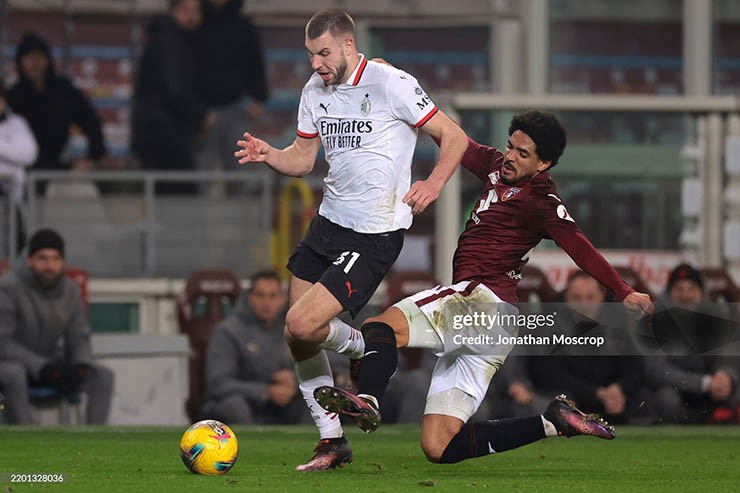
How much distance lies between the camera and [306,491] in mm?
7074

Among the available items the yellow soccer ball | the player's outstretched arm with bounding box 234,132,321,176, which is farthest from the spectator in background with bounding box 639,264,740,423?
the yellow soccer ball

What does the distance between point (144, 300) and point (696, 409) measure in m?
4.66

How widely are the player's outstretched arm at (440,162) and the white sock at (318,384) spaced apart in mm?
1039

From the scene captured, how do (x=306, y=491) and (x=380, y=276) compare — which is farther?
(x=380, y=276)

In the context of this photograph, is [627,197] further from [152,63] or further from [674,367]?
[152,63]

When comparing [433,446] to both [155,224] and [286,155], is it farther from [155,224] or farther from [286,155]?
[155,224]

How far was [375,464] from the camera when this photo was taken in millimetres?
8656

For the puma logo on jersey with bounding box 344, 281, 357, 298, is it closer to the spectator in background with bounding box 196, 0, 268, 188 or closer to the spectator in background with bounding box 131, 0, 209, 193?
the spectator in background with bounding box 131, 0, 209, 193

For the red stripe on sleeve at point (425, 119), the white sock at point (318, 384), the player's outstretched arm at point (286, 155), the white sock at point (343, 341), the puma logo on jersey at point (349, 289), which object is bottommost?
the white sock at point (318, 384)

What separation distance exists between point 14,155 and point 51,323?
214cm

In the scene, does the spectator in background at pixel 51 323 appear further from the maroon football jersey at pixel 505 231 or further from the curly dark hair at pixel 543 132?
Answer: the curly dark hair at pixel 543 132

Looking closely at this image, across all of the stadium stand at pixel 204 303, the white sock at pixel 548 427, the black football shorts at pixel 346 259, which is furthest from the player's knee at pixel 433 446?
the stadium stand at pixel 204 303

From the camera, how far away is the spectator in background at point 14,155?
44.4ft

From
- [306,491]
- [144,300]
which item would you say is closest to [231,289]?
[144,300]
